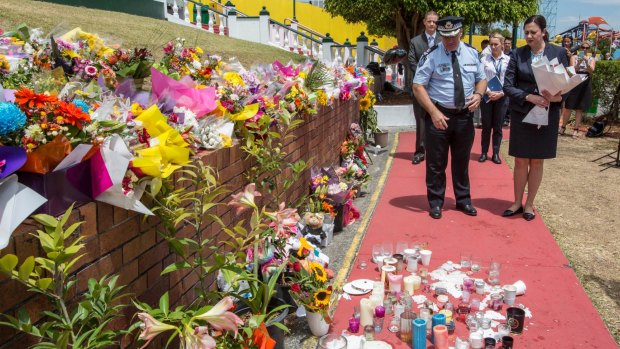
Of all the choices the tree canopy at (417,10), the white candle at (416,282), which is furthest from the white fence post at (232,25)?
the white candle at (416,282)

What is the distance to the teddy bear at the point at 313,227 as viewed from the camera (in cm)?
469

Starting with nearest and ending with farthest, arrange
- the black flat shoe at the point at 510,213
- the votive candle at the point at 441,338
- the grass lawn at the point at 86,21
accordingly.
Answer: the votive candle at the point at 441,338
the black flat shoe at the point at 510,213
the grass lawn at the point at 86,21

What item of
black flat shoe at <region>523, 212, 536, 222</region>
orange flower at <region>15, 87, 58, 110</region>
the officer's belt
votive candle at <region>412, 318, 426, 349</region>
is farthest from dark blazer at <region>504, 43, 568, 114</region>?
orange flower at <region>15, 87, 58, 110</region>

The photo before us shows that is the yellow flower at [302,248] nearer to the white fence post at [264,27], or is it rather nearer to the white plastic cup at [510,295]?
the white plastic cup at [510,295]

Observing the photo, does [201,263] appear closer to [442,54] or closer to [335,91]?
[442,54]

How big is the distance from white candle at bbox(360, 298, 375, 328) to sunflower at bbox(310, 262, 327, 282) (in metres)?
0.30

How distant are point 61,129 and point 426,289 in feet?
9.77

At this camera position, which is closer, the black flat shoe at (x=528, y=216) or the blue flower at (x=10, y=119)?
the blue flower at (x=10, y=119)

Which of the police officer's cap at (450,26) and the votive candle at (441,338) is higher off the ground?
the police officer's cap at (450,26)

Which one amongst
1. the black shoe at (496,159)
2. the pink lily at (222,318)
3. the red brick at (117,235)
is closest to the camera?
the pink lily at (222,318)

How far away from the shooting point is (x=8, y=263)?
158 centimetres

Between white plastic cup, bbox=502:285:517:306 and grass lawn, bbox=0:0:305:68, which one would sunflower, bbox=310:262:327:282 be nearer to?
white plastic cup, bbox=502:285:517:306

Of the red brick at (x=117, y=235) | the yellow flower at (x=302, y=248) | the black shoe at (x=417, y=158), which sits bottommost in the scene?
the black shoe at (x=417, y=158)

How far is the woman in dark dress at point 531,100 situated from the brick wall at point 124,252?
301cm
